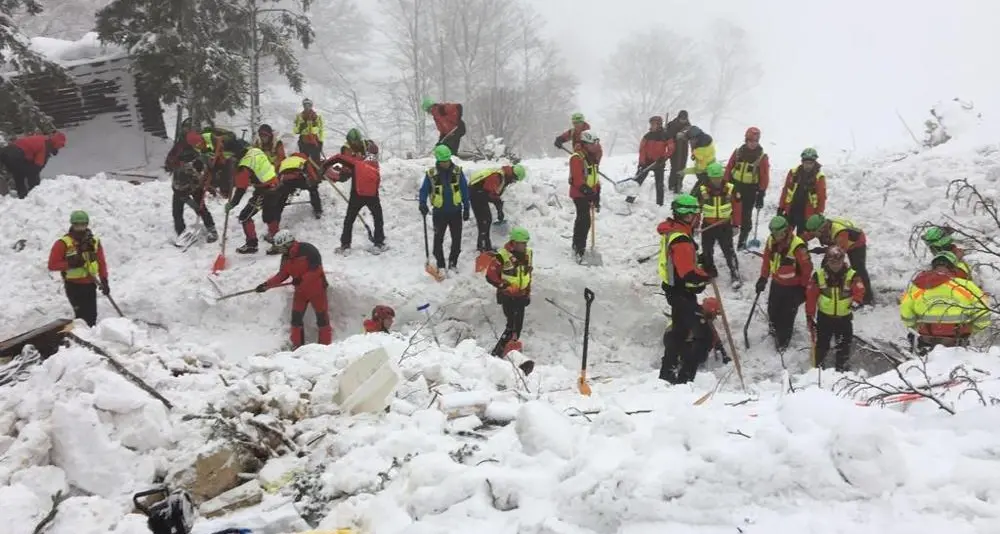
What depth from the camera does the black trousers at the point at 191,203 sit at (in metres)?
9.69

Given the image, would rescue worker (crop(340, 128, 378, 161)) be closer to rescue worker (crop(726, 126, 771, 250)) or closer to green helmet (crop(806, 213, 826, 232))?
rescue worker (crop(726, 126, 771, 250))

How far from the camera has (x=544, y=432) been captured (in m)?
3.22

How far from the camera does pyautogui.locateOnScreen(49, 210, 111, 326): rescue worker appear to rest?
7656mm

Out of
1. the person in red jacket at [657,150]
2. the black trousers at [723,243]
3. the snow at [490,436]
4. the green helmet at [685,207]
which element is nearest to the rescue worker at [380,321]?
the snow at [490,436]

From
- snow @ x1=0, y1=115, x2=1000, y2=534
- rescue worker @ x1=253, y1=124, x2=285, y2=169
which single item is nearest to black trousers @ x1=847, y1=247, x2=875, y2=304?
snow @ x1=0, y1=115, x2=1000, y2=534

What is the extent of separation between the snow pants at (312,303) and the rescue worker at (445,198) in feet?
6.10

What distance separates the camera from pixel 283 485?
3.65 metres

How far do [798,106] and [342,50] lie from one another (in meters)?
27.6

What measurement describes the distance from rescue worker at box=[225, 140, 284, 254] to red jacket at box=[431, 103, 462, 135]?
3.23 metres

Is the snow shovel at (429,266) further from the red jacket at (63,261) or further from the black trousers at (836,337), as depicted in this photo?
the black trousers at (836,337)

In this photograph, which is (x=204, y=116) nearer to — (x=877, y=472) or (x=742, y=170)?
(x=742, y=170)

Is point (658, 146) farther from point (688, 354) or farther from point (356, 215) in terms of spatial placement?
point (356, 215)

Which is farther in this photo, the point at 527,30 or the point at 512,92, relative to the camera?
the point at 527,30

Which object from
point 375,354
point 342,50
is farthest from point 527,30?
point 375,354
